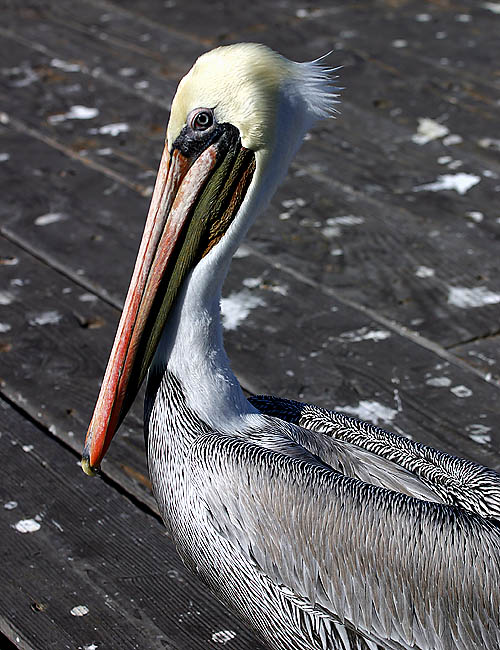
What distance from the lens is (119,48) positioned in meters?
5.13

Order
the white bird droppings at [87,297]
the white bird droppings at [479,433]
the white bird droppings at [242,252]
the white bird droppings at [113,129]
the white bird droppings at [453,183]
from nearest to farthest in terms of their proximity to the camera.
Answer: the white bird droppings at [479,433], the white bird droppings at [87,297], the white bird droppings at [242,252], the white bird droppings at [453,183], the white bird droppings at [113,129]

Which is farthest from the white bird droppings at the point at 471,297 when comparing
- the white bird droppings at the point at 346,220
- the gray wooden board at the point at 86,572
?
the gray wooden board at the point at 86,572

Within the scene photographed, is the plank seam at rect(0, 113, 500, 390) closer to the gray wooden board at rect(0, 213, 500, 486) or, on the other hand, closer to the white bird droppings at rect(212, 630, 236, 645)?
the gray wooden board at rect(0, 213, 500, 486)

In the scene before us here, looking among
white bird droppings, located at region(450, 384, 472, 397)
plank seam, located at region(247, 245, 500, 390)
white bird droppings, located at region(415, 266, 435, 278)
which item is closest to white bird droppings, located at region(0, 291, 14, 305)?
plank seam, located at region(247, 245, 500, 390)

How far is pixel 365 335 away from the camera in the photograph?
318 centimetres

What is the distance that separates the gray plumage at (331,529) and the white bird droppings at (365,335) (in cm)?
98

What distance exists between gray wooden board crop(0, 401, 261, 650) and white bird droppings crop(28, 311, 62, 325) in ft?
2.02

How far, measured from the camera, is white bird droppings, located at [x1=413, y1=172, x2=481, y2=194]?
396 cm

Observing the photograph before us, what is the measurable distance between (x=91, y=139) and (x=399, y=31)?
5.83 ft

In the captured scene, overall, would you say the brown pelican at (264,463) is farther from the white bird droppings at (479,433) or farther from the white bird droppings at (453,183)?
the white bird droppings at (453,183)

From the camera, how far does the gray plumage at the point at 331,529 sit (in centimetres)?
180

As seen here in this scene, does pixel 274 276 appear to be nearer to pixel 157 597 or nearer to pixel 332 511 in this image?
pixel 157 597

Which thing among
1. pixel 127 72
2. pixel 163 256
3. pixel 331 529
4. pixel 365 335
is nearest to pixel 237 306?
pixel 365 335

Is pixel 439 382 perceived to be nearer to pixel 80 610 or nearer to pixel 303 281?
pixel 303 281
